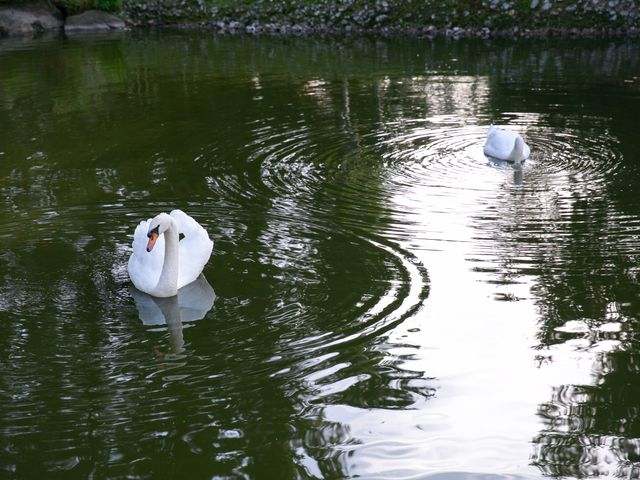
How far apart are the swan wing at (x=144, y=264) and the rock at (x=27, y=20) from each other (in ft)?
94.7

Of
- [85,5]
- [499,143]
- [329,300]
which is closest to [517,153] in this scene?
[499,143]

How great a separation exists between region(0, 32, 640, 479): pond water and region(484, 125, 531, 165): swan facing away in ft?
0.73

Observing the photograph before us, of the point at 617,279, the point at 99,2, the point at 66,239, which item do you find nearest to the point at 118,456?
the point at 66,239

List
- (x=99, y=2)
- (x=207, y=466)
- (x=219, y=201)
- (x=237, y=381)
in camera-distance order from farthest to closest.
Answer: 1. (x=99, y=2)
2. (x=219, y=201)
3. (x=237, y=381)
4. (x=207, y=466)

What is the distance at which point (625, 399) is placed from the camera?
21.2 ft

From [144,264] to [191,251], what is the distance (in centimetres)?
50

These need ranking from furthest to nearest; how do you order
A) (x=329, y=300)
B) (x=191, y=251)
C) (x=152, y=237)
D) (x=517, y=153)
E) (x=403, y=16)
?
(x=403, y=16)
(x=517, y=153)
(x=191, y=251)
(x=329, y=300)
(x=152, y=237)

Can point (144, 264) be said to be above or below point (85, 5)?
below

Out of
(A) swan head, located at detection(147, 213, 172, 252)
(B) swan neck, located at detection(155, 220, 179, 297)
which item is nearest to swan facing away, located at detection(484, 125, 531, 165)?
(B) swan neck, located at detection(155, 220, 179, 297)

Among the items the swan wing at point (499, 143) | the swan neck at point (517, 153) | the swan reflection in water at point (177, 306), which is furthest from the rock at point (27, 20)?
the swan reflection in water at point (177, 306)

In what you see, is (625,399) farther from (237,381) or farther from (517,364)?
(237,381)

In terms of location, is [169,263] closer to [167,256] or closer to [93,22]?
[167,256]

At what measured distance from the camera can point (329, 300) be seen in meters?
8.02

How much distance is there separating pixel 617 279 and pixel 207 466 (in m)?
4.70
